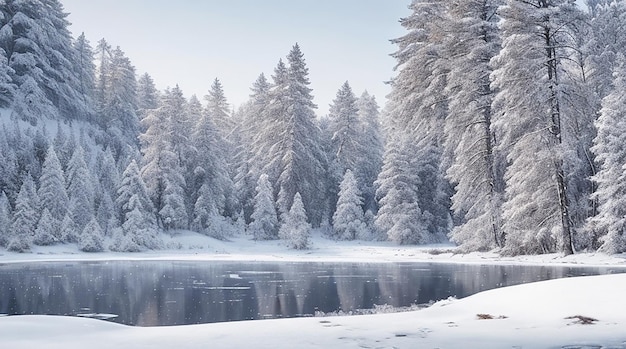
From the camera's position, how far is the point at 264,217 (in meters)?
45.6

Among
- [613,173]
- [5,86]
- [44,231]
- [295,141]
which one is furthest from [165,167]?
[613,173]

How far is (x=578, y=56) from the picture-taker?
121 feet

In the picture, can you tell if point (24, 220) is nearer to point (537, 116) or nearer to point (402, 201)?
point (402, 201)

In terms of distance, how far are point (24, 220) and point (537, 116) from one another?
30.1 metres

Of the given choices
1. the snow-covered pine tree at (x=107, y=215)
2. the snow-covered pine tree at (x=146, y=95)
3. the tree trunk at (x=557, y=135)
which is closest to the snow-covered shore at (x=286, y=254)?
the tree trunk at (x=557, y=135)

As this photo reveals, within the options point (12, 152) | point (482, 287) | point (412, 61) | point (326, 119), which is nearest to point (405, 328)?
point (482, 287)

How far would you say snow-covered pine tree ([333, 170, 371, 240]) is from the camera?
47.4m

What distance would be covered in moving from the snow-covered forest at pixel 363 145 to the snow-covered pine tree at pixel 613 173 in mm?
74

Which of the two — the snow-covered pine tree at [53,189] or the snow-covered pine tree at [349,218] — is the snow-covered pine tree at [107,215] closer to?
the snow-covered pine tree at [53,189]

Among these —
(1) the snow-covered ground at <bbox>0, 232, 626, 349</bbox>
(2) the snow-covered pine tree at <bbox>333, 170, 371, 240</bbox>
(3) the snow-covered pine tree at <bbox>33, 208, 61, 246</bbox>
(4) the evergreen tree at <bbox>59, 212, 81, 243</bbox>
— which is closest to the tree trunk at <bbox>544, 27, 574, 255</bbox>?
(1) the snow-covered ground at <bbox>0, 232, 626, 349</bbox>

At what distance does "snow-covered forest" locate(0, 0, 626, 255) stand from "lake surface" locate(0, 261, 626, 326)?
19.4ft

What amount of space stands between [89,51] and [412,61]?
46.9 meters

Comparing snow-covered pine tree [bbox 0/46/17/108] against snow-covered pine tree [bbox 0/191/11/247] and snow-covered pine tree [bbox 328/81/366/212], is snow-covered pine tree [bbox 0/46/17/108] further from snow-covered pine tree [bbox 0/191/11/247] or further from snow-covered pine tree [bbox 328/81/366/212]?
snow-covered pine tree [bbox 328/81/366/212]

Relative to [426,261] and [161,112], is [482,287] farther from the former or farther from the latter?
[161,112]
